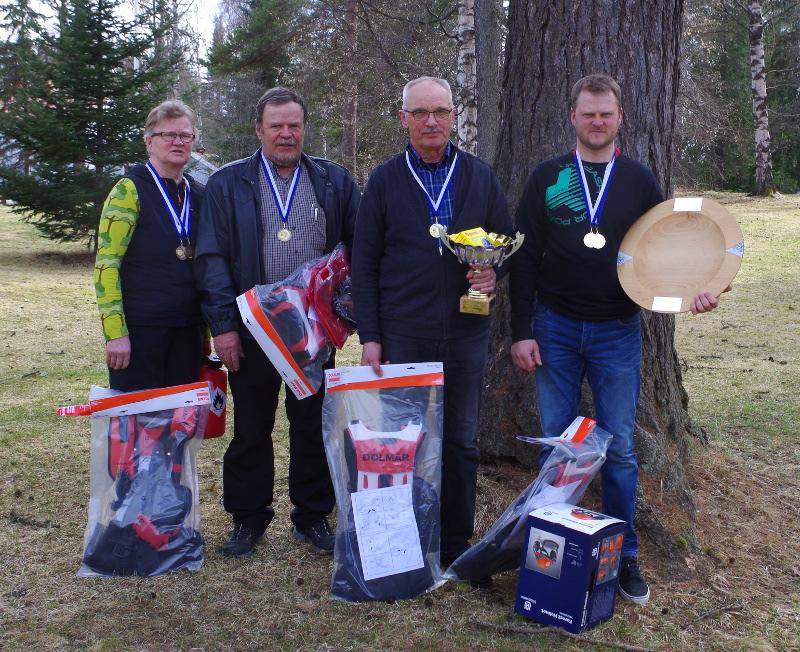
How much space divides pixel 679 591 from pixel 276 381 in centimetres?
194

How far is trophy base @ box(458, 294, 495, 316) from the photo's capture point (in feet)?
9.93

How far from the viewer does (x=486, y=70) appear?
37.3ft

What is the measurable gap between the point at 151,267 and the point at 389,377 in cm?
117

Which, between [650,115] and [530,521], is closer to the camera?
[530,521]

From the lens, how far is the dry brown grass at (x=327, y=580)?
9.87 ft

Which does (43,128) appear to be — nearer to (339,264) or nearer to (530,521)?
(339,264)

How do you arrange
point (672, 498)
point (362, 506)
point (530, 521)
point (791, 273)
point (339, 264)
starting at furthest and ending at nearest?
point (791, 273) < point (672, 498) < point (339, 264) < point (362, 506) < point (530, 521)

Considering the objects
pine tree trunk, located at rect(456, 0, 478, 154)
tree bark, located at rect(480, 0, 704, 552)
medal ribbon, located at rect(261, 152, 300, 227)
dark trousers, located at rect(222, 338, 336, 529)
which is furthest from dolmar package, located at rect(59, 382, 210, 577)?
pine tree trunk, located at rect(456, 0, 478, 154)

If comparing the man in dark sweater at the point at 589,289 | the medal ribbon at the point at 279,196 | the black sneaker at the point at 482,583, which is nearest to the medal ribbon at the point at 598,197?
the man in dark sweater at the point at 589,289

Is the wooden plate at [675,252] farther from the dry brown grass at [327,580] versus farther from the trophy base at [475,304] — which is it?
the dry brown grass at [327,580]

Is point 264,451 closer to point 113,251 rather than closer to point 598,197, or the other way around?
point 113,251

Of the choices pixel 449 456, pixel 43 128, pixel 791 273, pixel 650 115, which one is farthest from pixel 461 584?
pixel 43 128

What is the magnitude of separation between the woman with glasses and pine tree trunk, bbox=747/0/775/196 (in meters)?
20.2

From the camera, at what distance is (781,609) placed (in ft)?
10.6
